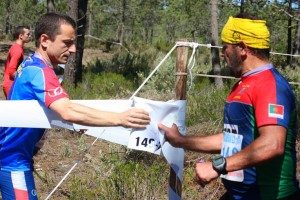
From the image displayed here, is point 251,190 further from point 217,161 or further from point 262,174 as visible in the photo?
point 217,161

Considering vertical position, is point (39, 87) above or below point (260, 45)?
below

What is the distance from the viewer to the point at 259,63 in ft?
8.50

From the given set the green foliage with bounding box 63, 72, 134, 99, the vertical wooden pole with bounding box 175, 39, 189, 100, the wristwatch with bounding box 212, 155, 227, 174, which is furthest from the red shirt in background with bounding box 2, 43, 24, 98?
the wristwatch with bounding box 212, 155, 227, 174

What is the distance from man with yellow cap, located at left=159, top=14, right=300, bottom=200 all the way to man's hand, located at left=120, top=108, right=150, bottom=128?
0.48 meters

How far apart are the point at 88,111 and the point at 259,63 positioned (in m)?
0.90

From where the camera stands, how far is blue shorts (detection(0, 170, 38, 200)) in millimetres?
2893

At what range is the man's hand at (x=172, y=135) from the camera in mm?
3088

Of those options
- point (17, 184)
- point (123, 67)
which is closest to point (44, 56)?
point (17, 184)

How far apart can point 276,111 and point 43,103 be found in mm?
1277

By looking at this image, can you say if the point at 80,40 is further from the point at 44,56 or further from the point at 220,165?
the point at 220,165

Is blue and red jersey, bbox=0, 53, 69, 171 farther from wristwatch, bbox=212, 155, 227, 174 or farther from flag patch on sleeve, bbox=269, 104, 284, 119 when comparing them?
flag patch on sleeve, bbox=269, 104, 284, 119

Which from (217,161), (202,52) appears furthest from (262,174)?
(202,52)

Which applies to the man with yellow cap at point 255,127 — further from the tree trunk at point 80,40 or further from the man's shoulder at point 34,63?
the tree trunk at point 80,40

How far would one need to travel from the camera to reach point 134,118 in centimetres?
281
